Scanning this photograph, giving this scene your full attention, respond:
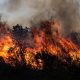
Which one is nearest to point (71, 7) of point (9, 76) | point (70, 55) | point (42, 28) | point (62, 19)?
point (62, 19)

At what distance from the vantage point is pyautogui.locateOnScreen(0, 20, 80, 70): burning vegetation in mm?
29391

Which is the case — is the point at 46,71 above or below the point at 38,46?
below

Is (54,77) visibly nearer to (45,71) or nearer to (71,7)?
(45,71)

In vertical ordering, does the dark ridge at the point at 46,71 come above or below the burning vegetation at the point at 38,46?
below

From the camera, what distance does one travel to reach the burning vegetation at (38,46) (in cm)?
2939

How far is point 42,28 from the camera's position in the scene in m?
34.0

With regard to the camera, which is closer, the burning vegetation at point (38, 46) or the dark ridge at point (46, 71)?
the dark ridge at point (46, 71)

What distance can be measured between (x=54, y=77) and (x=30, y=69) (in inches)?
111

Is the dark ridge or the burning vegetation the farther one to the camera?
the burning vegetation

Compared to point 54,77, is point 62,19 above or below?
above

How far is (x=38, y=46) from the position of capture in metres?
31.7

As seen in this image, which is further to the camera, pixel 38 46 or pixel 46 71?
pixel 38 46

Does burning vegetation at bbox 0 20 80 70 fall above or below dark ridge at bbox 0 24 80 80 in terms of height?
above

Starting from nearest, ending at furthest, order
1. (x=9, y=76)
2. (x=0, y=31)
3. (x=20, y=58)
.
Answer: (x=9, y=76), (x=20, y=58), (x=0, y=31)
